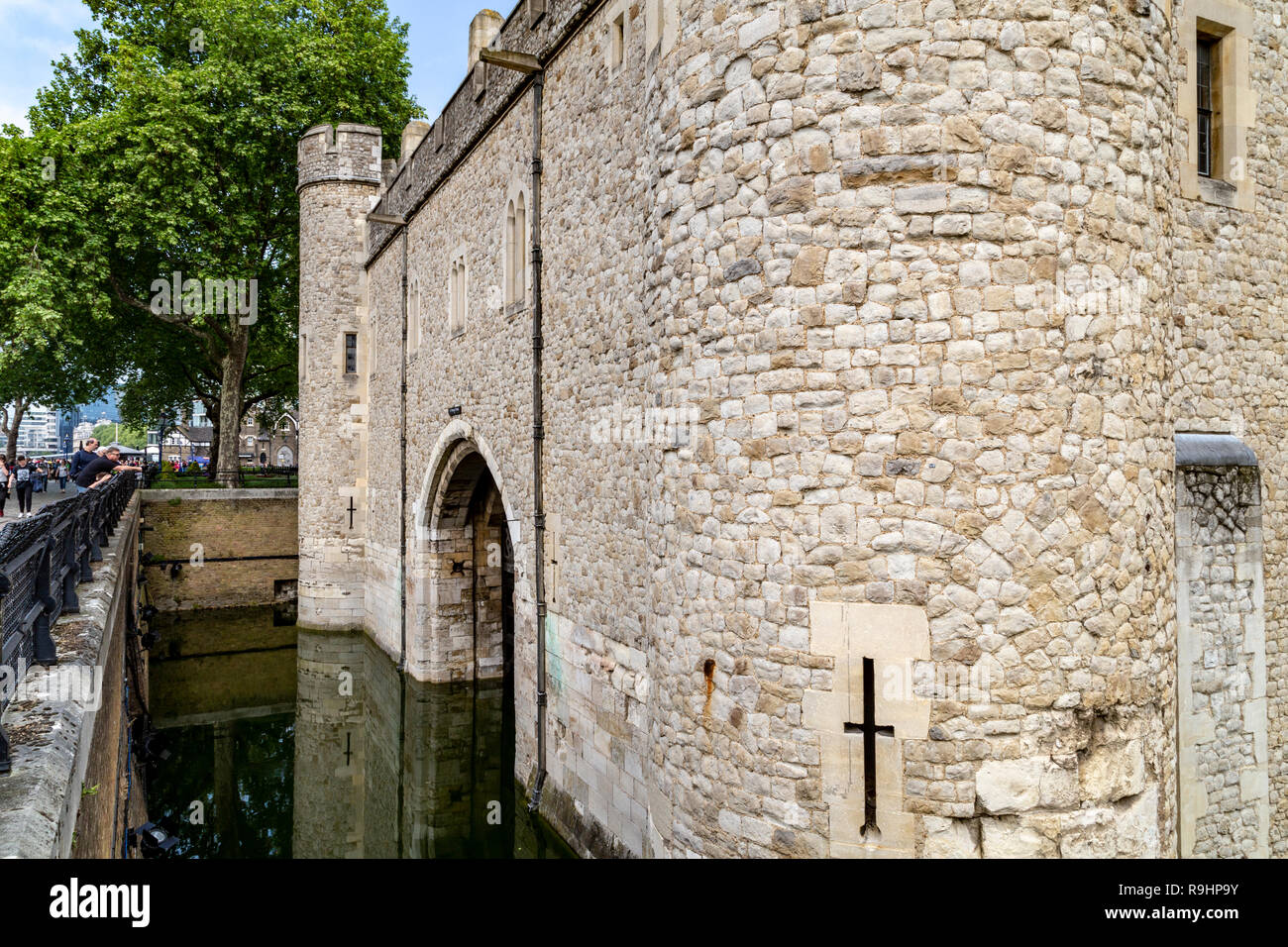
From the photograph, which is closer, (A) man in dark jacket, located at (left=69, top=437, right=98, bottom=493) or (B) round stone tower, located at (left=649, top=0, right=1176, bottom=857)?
(B) round stone tower, located at (left=649, top=0, right=1176, bottom=857)

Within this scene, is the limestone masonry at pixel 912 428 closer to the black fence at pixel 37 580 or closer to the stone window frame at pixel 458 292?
the black fence at pixel 37 580

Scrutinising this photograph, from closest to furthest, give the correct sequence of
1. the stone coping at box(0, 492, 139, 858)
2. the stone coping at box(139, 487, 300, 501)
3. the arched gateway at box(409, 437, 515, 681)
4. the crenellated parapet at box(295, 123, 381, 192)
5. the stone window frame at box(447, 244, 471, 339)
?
the stone coping at box(0, 492, 139, 858), the stone window frame at box(447, 244, 471, 339), the arched gateway at box(409, 437, 515, 681), the crenellated parapet at box(295, 123, 381, 192), the stone coping at box(139, 487, 300, 501)

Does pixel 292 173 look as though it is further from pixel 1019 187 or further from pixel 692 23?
pixel 1019 187

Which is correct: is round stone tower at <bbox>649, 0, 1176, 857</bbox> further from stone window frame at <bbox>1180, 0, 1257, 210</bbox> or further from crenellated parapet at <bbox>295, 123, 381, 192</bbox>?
crenellated parapet at <bbox>295, 123, 381, 192</bbox>

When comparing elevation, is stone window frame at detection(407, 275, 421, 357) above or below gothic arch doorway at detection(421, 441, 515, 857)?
above

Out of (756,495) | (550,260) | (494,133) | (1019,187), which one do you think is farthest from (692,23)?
(494,133)

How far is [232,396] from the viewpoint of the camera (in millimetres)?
22500

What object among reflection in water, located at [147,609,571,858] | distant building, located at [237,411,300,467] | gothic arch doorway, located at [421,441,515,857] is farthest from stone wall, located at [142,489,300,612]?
distant building, located at [237,411,300,467]

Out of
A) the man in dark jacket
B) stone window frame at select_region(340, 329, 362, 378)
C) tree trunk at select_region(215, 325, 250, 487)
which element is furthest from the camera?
tree trunk at select_region(215, 325, 250, 487)

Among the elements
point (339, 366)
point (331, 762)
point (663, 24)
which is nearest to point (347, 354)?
point (339, 366)

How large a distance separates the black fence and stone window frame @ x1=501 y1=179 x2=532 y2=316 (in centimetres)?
471

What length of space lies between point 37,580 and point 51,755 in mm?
1937

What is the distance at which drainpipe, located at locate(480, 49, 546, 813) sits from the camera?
29.7 feet

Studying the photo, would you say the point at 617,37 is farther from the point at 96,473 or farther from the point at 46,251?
the point at 46,251
